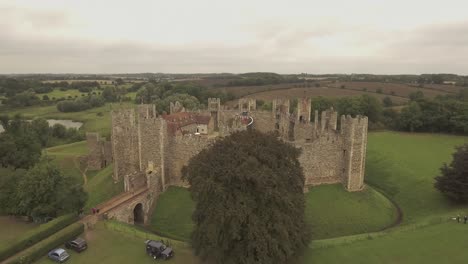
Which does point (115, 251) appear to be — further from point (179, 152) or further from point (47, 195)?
point (179, 152)

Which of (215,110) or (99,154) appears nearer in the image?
(99,154)

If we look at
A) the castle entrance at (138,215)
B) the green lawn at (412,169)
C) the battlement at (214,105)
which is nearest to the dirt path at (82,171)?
the castle entrance at (138,215)

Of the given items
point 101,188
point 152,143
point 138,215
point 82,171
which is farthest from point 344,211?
point 82,171

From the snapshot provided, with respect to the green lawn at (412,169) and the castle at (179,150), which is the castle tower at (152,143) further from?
the green lawn at (412,169)

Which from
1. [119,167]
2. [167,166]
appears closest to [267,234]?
[167,166]

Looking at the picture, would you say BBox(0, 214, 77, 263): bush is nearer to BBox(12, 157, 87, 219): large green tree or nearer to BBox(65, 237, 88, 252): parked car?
BBox(12, 157, 87, 219): large green tree

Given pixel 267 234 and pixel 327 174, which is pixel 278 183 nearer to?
pixel 267 234
